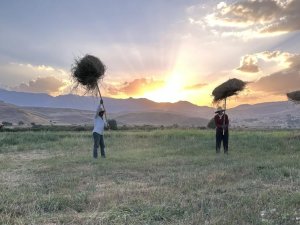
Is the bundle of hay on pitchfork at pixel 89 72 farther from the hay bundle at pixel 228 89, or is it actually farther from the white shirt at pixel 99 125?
the hay bundle at pixel 228 89

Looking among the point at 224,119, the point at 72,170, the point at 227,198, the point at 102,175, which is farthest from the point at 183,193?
the point at 224,119

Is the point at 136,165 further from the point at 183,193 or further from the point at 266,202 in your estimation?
the point at 266,202

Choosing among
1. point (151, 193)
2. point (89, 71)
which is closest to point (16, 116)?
point (89, 71)

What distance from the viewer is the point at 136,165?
1446 centimetres

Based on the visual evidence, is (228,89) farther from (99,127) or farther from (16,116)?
(16,116)

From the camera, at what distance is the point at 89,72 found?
2044cm

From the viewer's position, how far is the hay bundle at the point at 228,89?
25281mm

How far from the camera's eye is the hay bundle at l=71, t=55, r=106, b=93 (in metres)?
20.3

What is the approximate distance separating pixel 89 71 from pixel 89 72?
0.20 ft

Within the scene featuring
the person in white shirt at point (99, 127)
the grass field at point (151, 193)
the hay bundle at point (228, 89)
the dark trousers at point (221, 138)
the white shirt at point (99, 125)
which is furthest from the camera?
the hay bundle at point (228, 89)

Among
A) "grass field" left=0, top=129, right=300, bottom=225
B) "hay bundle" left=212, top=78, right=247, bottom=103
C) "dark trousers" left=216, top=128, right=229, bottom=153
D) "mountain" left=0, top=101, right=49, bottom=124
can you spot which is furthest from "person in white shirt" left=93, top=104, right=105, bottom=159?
"mountain" left=0, top=101, right=49, bottom=124

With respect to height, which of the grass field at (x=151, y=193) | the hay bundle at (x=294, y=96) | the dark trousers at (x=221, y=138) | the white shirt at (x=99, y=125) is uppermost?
the hay bundle at (x=294, y=96)

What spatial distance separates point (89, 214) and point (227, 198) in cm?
261

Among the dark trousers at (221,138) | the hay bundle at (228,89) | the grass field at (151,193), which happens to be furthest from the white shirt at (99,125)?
the hay bundle at (228,89)
